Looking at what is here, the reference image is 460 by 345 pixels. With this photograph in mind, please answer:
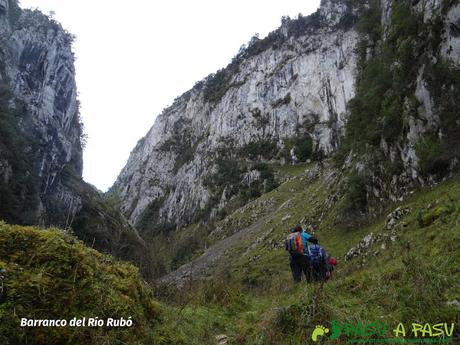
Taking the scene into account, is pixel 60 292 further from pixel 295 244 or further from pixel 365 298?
pixel 295 244

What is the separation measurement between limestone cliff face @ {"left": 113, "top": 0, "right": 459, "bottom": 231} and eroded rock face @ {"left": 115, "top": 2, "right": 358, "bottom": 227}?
24cm

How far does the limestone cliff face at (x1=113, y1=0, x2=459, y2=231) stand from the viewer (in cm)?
7806

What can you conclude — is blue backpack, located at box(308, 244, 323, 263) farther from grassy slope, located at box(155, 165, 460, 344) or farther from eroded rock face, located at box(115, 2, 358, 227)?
eroded rock face, located at box(115, 2, 358, 227)

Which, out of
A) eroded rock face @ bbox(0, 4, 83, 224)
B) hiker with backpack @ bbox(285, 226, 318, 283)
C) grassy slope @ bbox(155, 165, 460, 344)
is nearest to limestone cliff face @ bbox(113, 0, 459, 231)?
eroded rock face @ bbox(0, 4, 83, 224)

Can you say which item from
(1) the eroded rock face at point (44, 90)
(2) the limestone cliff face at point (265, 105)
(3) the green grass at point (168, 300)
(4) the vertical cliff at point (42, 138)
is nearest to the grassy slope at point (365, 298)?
(3) the green grass at point (168, 300)

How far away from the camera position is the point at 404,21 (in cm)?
2002

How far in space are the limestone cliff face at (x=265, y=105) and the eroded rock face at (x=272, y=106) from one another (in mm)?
245

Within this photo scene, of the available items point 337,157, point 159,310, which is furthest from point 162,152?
point 159,310

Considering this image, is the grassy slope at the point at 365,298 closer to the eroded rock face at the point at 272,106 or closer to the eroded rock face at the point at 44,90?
the eroded rock face at the point at 44,90

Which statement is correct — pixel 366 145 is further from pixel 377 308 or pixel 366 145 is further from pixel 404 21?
pixel 377 308

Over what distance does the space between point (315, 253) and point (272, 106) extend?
82013mm

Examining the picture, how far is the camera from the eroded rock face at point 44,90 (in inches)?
2232

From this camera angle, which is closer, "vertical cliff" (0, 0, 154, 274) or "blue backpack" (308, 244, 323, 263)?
"blue backpack" (308, 244, 323, 263)

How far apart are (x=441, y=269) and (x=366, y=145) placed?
1683cm
